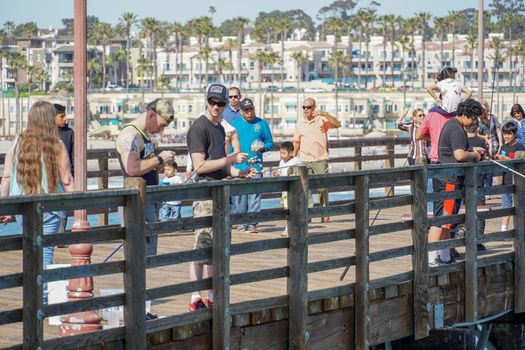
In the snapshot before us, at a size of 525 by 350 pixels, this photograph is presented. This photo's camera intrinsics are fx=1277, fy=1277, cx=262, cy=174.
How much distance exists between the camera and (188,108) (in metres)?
152

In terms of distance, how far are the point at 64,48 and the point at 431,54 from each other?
175 ft

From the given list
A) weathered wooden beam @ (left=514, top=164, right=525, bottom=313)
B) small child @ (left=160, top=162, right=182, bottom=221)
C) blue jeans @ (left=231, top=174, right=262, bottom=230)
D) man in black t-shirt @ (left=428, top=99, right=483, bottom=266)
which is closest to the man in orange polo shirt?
blue jeans @ (left=231, top=174, right=262, bottom=230)

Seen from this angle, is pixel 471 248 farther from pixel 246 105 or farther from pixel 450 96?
pixel 246 105

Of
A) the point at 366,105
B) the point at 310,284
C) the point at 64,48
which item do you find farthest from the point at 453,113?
the point at 64,48

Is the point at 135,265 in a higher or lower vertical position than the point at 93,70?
lower

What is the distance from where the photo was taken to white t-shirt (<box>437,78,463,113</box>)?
1312cm

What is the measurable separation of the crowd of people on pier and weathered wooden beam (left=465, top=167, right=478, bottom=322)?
166 mm

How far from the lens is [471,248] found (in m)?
11.4

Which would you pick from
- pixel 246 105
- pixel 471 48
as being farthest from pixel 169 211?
pixel 471 48

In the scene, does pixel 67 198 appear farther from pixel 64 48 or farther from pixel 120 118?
pixel 64 48

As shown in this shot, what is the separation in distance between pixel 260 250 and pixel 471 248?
10.4 ft

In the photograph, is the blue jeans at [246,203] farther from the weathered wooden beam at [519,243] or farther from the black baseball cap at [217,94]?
the black baseball cap at [217,94]

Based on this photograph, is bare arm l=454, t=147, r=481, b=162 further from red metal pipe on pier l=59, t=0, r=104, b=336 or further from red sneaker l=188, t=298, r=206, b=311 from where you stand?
red metal pipe on pier l=59, t=0, r=104, b=336

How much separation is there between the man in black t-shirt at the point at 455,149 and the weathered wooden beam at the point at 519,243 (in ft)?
1.70
